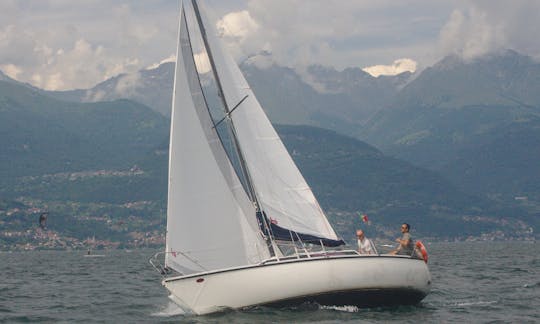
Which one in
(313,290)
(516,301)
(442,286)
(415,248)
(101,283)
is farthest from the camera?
(101,283)

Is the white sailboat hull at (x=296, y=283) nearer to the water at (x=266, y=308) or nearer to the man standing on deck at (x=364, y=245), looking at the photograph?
the water at (x=266, y=308)

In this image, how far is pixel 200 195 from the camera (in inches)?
1194

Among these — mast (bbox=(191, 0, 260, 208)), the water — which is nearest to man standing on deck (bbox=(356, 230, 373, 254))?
the water

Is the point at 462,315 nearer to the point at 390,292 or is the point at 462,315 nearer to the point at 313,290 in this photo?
the point at 390,292

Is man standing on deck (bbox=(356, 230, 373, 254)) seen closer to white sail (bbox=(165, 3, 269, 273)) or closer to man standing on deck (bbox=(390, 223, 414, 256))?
man standing on deck (bbox=(390, 223, 414, 256))

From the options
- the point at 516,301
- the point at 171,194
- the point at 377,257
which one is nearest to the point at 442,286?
the point at 516,301

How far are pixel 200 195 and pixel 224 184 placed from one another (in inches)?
38.0

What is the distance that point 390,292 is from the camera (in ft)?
97.2

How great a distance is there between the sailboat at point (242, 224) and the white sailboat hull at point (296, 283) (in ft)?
0.11

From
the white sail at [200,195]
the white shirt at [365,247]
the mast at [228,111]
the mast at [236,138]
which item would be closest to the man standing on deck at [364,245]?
the white shirt at [365,247]

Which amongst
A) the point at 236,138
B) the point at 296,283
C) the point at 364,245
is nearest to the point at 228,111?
the point at 236,138

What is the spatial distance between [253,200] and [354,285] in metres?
4.66

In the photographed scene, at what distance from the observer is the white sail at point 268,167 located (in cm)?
2984

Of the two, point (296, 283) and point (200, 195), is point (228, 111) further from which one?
point (296, 283)
